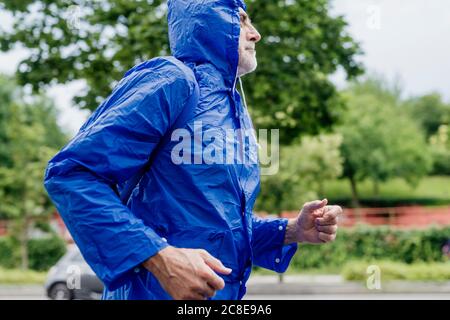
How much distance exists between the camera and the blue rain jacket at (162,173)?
1.62 m

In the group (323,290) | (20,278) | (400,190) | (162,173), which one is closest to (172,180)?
(162,173)

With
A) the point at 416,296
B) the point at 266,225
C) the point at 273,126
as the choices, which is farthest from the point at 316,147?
the point at 266,225

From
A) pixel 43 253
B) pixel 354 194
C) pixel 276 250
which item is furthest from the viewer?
pixel 354 194

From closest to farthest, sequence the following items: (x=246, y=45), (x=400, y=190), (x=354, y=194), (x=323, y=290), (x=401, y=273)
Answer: (x=246, y=45) < (x=323, y=290) < (x=401, y=273) < (x=354, y=194) < (x=400, y=190)

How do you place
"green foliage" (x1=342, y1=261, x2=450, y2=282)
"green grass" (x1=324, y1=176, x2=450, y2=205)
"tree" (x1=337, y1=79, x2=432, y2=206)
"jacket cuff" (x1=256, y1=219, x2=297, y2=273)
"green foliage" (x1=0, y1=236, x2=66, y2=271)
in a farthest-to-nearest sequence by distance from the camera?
"green grass" (x1=324, y1=176, x2=450, y2=205), "tree" (x1=337, y1=79, x2=432, y2=206), "green foliage" (x1=0, y1=236, x2=66, y2=271), "green foliage" (x1=342, y1=261, x2=450, y2=282), "jacket cuff" (x1=256, y1=219, x2=297, y2=273)

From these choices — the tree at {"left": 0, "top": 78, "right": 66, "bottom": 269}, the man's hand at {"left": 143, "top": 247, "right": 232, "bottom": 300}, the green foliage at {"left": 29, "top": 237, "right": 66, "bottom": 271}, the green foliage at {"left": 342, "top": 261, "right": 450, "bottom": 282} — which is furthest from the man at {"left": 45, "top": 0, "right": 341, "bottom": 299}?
the green foliage at {"left": 29, "top": 237, "right": 66, "bottom": 271}

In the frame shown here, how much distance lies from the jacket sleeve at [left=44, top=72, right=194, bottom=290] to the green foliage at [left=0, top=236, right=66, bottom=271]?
1902 cm

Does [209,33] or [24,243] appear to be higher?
[209,33]

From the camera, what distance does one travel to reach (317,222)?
7.32 ft

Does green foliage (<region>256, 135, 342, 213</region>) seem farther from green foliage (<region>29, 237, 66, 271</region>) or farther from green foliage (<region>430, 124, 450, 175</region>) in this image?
green foliage (<region>430, 124, 450, 175</region>)

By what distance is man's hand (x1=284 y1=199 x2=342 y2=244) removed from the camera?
2.21 metres

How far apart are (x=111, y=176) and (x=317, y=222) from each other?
2.67ft

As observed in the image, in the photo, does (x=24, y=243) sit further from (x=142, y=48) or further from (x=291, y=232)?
(x=291, y=232)

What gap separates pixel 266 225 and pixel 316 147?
78.9 ft
